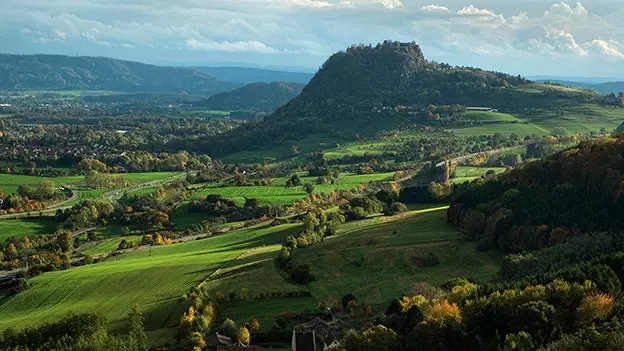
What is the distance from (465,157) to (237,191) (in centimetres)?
5039

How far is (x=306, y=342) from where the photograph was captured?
1752 inches

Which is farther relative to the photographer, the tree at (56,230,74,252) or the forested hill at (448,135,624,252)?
the tree at (56,230,74,252)

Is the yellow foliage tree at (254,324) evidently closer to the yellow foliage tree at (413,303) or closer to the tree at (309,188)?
the yellow foliage tree at (413,303)

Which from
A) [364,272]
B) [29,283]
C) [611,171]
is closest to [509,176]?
[611,171]

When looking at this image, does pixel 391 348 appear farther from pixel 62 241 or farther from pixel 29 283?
pixel 62 241

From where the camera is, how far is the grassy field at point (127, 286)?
57.4 m

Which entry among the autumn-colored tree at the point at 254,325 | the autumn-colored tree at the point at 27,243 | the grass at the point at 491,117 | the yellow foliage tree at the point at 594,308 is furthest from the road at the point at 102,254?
the grass at the point at 491,117

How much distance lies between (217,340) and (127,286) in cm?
2236

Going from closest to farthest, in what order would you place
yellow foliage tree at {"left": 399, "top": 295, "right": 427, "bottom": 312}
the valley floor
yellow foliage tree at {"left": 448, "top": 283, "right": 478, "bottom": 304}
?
1. yellow foliage tree at {"left": 399, "top": 295, "right": 427, "bottom": 312}
2. yellow foliage tree at {"left": 448, "top": 283, "right": 478, "bottom": 304}
3. the valley floor

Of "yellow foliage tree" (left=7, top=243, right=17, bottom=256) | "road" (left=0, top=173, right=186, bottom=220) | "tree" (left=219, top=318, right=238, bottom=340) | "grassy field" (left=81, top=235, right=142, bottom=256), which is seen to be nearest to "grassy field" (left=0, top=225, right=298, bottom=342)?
"tree" (left=219, top=318, right=238, bottom=340)

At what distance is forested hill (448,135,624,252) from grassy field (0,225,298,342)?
80.6ft

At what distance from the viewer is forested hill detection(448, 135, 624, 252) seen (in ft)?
193

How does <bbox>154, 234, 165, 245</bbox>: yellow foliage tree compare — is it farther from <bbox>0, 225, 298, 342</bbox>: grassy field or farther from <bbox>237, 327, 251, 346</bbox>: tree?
<bbox>237, 327, 251, 346</bbox>: tree

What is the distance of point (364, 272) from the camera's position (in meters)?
59.2
